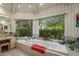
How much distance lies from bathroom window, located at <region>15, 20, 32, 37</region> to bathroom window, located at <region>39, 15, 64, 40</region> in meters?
0.21

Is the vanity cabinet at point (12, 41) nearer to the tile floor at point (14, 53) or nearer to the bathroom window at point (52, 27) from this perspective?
the tile floor at point (14, 53)

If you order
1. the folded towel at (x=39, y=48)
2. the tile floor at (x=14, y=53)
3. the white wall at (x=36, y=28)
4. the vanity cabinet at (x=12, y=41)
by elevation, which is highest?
the white wall at (x=36, y=28)

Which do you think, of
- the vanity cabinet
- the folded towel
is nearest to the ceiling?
the vanity cabinet

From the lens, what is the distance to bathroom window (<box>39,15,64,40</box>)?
2170mm

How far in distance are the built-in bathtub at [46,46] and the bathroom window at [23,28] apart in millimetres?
133

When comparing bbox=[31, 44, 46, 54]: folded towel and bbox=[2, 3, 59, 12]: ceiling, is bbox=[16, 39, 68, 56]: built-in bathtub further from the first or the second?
bbox=[2, 3, 59, 12]: ceiling

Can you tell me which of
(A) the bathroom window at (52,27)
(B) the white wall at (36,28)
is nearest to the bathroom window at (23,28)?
(B) the white wall at (36,28)

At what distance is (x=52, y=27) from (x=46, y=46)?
0.37 m

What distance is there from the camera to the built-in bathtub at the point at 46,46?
209 cm

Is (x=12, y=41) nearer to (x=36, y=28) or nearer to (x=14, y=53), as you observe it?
(x=14, y=53)

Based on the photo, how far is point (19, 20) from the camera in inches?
89.1

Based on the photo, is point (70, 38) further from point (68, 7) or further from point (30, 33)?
point (30, 33)

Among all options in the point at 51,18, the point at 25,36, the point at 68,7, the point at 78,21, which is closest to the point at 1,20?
the point at 25,36

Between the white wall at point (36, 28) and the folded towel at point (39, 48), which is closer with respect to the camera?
the folded towel at point (39, 48)
